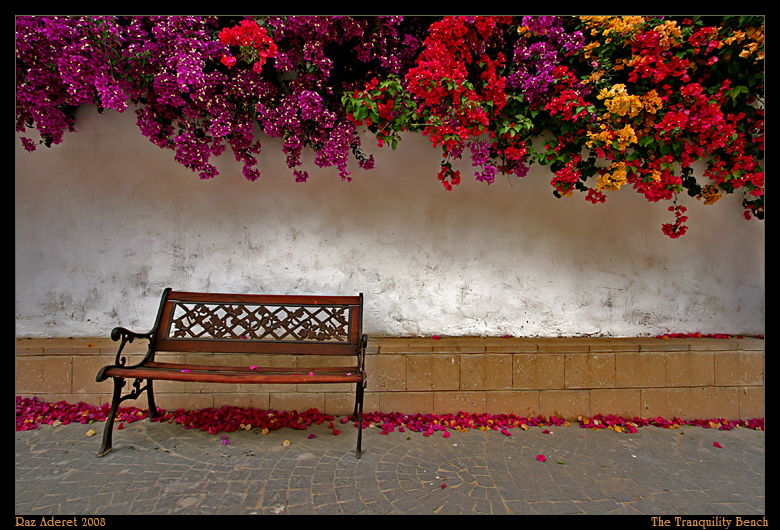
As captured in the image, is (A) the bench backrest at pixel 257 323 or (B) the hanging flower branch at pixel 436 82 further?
(A) the bench backrest at pixel 257 323

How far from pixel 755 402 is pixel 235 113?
5056mm

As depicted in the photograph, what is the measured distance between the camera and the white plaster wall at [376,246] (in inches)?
120

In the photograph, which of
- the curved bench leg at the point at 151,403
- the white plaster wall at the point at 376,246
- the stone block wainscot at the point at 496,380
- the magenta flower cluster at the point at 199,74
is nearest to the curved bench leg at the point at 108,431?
the curved bench leg at the point at 151,403

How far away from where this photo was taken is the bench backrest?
2.72 metres

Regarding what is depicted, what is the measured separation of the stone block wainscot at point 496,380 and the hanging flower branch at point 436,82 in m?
1.46

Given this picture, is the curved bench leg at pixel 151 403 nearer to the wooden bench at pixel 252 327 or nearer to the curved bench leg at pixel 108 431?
the wooden bench at pixel 252 327

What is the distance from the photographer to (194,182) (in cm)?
309

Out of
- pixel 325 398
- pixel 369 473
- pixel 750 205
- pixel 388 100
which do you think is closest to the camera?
pixel 369 473

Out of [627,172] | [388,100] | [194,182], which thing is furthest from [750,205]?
[194,182]

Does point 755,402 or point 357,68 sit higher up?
point 357,68

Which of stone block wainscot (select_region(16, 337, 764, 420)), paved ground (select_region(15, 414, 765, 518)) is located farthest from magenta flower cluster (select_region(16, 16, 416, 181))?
paved ground (select_region(15, 414, 765, 518))

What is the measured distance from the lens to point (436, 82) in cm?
221

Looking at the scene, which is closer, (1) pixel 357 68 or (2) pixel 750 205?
(1) pixel 357 68

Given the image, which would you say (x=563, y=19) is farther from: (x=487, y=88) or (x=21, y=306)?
(x=21, y=306)
